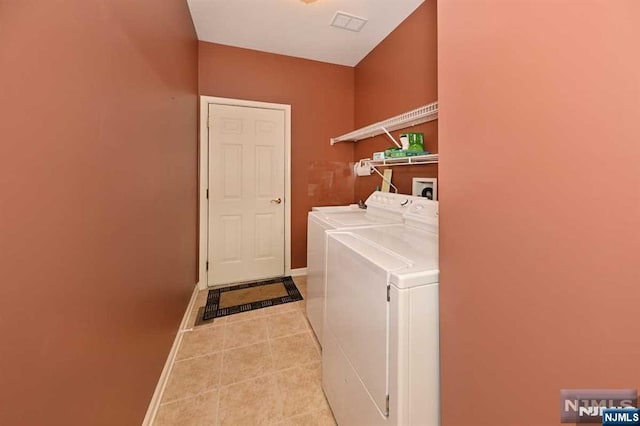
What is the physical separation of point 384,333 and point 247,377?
116 centimetres

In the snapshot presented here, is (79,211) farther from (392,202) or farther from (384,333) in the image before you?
(392,202)

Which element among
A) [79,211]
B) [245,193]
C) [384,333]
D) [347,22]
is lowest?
[384,333]

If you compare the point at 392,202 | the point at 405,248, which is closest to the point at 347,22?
the point at 392,202

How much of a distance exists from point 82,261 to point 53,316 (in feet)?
0.55

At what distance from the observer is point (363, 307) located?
1.02 meters

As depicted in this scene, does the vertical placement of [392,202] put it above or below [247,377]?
above

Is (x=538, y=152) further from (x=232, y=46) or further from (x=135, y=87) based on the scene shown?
(x=232, y=46)

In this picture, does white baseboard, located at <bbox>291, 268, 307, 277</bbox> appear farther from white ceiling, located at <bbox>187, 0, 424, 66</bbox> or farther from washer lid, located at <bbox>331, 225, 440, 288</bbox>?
white ceiling, located at <bbox>187, 0, 424, 66</bbox>

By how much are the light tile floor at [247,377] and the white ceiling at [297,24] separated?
9.23 feet

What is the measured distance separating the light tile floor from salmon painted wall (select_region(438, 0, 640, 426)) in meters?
0.92

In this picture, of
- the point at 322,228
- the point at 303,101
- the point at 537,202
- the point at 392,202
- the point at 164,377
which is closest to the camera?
the point at 537,202

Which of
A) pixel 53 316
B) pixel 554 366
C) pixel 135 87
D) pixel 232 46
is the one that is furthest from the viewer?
pixel 232 46

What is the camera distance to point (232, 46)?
9.41 feet

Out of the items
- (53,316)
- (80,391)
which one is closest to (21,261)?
(53,316)
